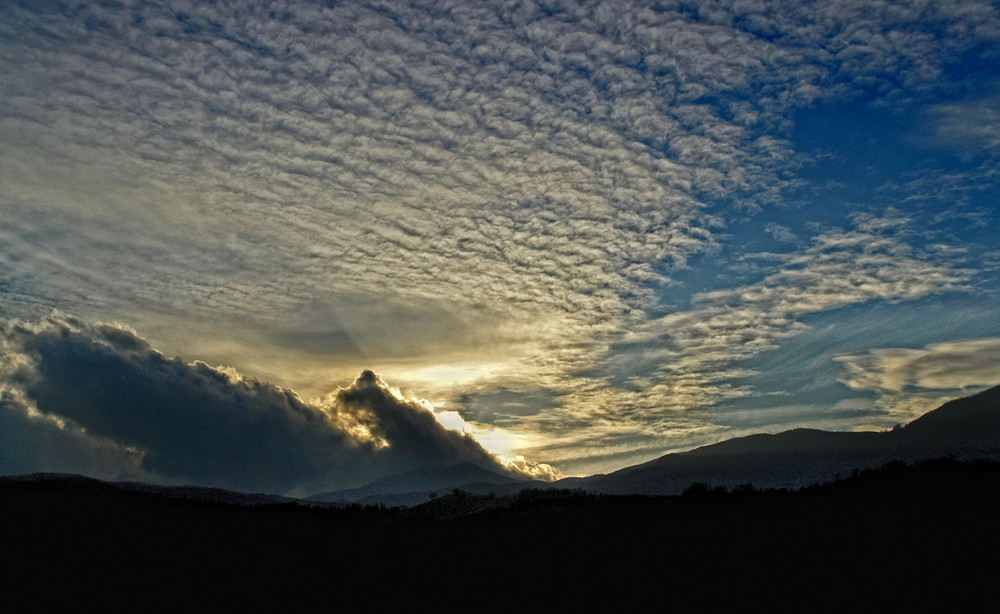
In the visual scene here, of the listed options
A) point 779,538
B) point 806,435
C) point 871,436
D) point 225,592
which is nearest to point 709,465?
point 871,436

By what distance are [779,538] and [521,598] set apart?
34.1ft

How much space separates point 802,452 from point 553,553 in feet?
181

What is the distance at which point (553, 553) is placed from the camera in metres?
26.9

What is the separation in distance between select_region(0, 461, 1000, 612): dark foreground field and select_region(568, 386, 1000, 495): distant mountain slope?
47.0 ft

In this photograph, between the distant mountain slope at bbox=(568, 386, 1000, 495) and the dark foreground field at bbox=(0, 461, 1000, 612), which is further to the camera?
the distant mountain slope at bbox=(568, 386, 1000, 495)

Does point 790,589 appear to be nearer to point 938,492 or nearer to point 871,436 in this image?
point 938,492

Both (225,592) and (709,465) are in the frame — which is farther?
(709,465)

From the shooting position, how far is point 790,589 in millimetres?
20797

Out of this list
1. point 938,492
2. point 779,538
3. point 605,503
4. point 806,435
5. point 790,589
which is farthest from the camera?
point 806,435

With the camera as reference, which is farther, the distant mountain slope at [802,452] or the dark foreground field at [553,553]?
the distant mountain slope at [802,452]

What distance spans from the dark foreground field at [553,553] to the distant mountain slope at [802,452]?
14319 millimetres

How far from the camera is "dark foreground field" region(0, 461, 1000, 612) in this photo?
830 inches

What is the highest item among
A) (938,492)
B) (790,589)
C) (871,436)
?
(871,436)

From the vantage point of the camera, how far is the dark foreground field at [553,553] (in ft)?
69.2
